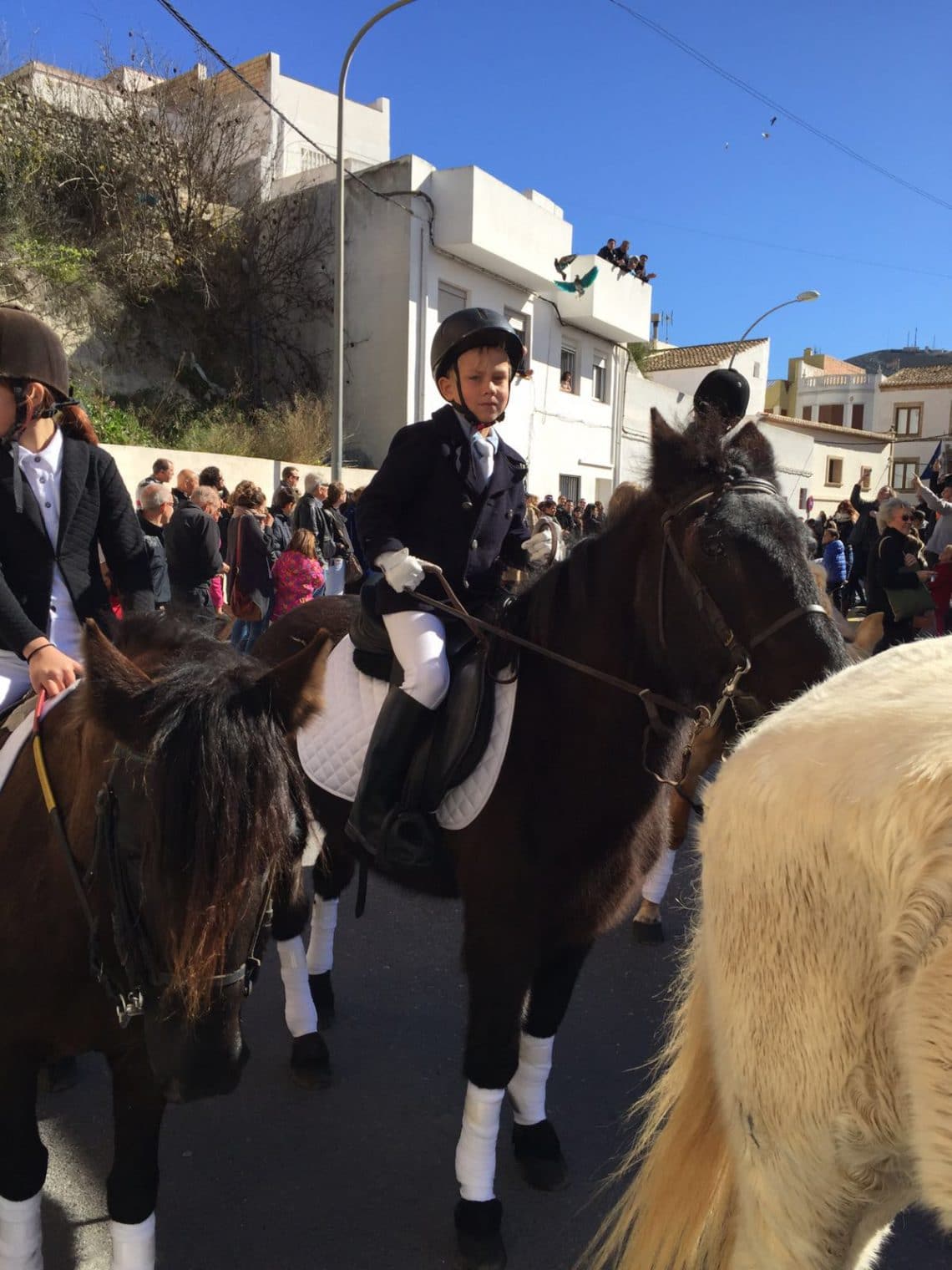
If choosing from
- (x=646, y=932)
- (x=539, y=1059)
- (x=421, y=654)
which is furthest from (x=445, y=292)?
(x=539, y=1059)

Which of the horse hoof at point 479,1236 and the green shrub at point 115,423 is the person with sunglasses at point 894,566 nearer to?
the horse hoof at point 479,1236

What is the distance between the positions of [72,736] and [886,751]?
1792 mm

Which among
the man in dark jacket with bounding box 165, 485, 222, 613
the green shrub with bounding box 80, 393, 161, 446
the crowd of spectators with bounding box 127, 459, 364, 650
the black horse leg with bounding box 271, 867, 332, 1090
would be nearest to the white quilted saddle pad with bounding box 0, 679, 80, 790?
the black horse leg with bounding box 271, 867, 332, 1090

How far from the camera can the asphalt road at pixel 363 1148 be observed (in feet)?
7.73

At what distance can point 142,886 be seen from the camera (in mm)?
1646

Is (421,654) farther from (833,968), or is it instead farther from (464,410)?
(833,968)

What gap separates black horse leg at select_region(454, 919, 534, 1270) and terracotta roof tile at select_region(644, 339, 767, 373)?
108 ft

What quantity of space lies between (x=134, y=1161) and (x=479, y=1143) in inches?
36.9

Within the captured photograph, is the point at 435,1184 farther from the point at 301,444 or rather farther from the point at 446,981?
the point at 301,444

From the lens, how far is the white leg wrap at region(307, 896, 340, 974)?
3.45m

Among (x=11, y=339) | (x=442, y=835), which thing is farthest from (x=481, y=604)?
(x=11, y=339)

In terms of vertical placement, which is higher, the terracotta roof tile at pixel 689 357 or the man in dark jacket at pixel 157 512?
the terracotta roof tile at pixel 689 357

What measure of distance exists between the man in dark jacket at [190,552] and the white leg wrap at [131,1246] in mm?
5514

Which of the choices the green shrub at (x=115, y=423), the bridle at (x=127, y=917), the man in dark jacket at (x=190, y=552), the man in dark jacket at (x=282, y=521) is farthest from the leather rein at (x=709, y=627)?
the green shrub at (x=115, y=423)
